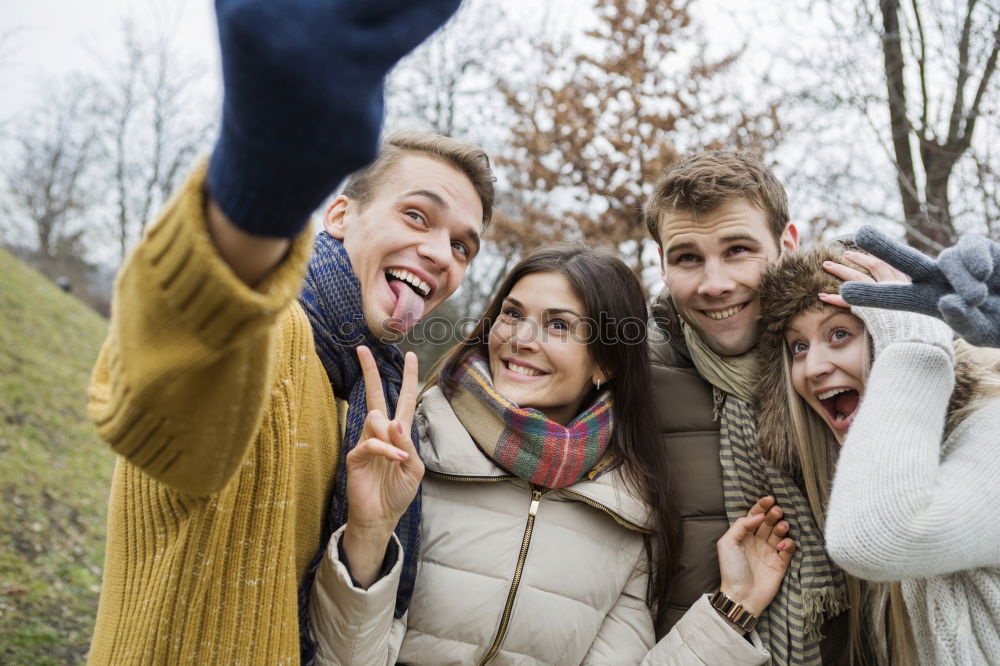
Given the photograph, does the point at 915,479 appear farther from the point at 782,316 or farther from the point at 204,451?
the point at 204,451

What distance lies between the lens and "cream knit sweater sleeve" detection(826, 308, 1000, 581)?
183 centimetres

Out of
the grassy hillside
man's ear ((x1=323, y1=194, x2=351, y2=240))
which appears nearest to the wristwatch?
man's ear ((x1=323, y1=194, x2=351, y2=240))

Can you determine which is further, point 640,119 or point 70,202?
point 70,202

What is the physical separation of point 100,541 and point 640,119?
21.4 feet

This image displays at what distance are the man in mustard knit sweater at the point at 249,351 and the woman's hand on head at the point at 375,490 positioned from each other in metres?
0.08

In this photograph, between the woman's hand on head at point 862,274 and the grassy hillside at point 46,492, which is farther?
the grassy hillside at point 46,492

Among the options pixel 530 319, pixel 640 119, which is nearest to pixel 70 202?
pixel 640 119

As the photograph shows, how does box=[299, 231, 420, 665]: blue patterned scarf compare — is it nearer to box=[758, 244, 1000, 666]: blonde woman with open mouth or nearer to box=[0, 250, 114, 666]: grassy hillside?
box=[758, 244, 1000, 666]: blonde woman with open mouth

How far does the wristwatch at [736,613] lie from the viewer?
2361 mm

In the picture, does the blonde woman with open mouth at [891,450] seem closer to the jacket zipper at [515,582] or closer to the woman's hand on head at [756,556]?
the woman's hand on head at [756,556]

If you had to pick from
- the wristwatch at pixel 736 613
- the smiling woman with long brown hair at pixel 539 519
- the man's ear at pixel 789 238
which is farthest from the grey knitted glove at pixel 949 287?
the wristwatch at pixel 736 613

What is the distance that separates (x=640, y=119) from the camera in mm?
7273

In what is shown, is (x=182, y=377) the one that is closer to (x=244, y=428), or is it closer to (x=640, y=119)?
(x=244, y=428)

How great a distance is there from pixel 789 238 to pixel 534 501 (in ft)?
5.27
